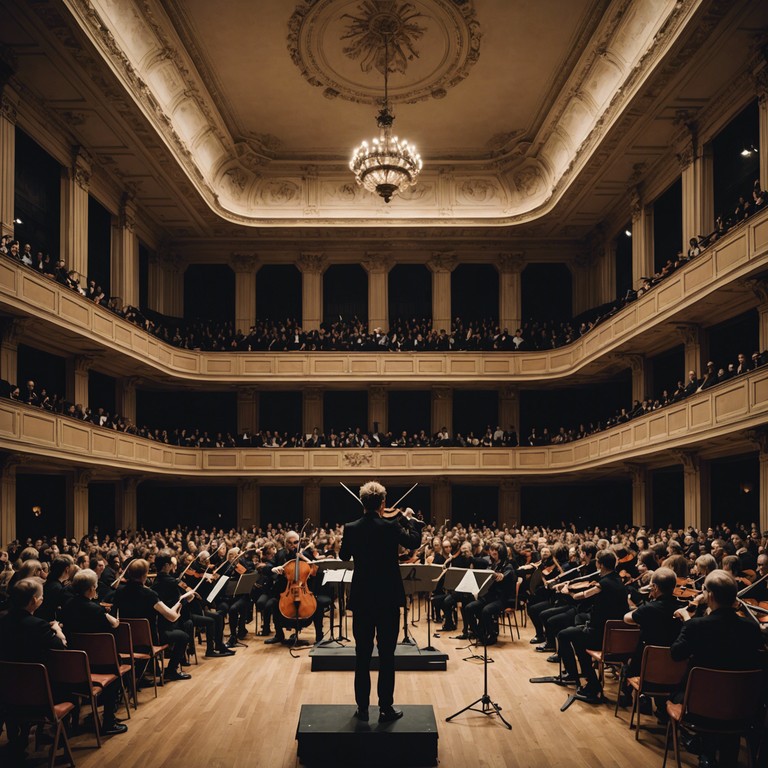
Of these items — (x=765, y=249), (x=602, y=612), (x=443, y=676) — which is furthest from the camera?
(x=765, y=249)

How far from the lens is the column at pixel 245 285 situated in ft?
82.0

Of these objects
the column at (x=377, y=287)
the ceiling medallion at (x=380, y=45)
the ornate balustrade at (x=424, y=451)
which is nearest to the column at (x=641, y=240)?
the ornate balustrade at (x=424, y=451)

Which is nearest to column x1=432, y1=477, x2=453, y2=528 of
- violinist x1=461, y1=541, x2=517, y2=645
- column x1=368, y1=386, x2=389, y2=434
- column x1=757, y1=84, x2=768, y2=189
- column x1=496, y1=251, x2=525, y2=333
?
column x1=368, y1=386, x2=389, y2=434

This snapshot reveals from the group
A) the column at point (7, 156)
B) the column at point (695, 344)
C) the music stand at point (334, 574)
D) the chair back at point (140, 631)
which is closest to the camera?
the chair back at point (140, 631)

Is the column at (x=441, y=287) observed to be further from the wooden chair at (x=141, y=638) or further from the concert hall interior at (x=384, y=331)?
the wooden chair at (x=141, y=638)

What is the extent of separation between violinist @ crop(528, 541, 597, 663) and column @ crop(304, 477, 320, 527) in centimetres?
1369

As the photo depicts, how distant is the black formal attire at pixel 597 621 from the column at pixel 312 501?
1650 centimetres

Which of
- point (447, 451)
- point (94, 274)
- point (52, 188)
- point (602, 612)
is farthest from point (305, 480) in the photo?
point (602, 612)

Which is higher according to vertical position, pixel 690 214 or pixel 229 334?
pixel 690 214

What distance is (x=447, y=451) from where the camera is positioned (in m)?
22.7

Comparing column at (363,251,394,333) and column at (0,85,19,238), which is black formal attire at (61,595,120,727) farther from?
column at (363,251,394,333)

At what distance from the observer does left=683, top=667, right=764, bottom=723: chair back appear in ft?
15.9

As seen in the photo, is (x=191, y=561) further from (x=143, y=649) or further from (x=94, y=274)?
(x=94, y=274)

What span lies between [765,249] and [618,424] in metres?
7.20
